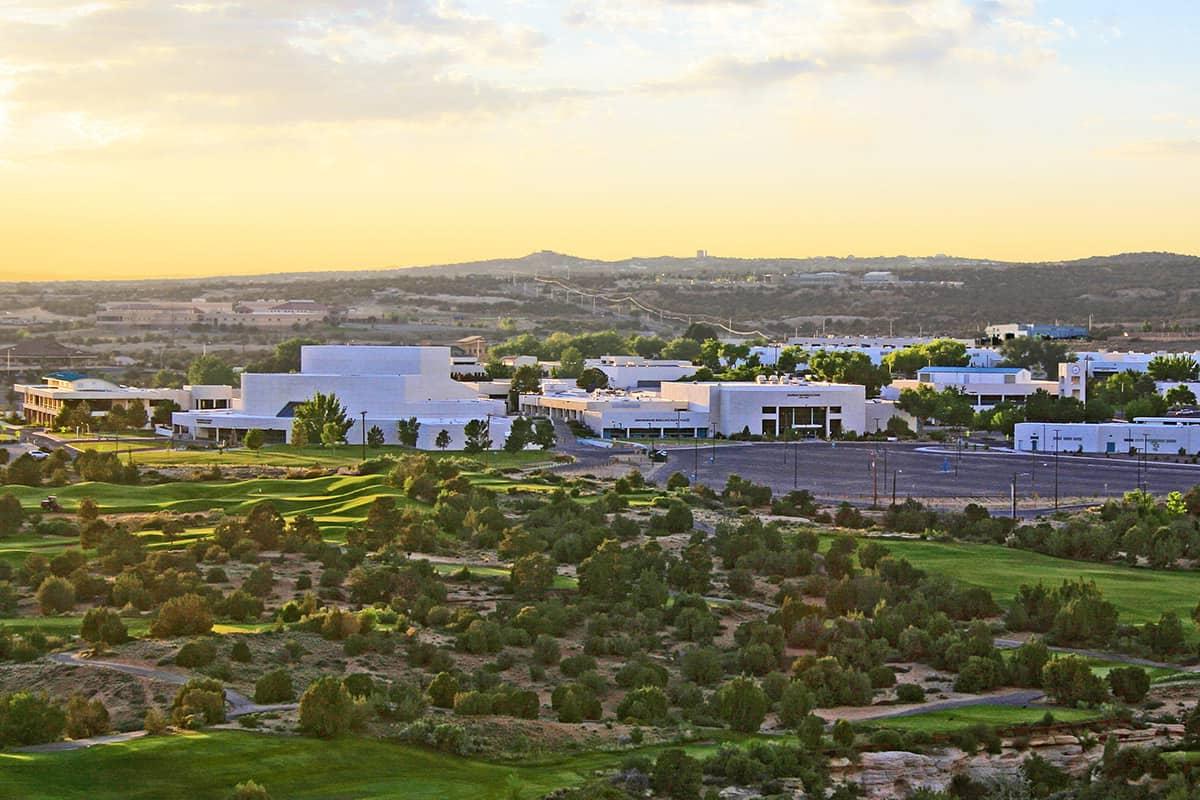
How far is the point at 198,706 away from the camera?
25.4 meters

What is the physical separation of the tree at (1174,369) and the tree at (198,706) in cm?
10663

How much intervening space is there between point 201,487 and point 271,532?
17.6 metres

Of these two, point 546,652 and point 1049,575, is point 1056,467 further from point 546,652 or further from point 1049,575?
point 546,652

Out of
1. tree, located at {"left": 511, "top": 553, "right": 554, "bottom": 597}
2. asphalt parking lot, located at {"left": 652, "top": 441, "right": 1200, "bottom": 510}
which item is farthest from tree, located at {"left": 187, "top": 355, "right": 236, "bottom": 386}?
tree, located at {"left": 511, "top": 553, "right": 554, "bottom": 597}

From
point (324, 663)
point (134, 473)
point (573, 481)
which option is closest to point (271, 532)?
point (324, 663)

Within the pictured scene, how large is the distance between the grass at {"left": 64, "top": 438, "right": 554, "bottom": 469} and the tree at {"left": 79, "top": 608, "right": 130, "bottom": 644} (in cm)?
4500

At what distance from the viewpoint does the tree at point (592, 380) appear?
12400 cm

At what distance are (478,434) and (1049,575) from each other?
148ft

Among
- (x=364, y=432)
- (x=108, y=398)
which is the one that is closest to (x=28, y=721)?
(x=364, y=432)

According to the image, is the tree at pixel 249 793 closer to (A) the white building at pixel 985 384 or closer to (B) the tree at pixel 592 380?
(A) the white building at pixel 985 384

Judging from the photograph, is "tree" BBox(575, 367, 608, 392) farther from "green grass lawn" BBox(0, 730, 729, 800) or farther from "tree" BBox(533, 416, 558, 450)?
"green grass lawn" BBox(0, 730, 729, 800)

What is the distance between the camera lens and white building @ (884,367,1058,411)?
11788 centimetres

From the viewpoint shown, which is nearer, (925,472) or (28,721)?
(28,721)

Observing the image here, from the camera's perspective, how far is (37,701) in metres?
24.6
